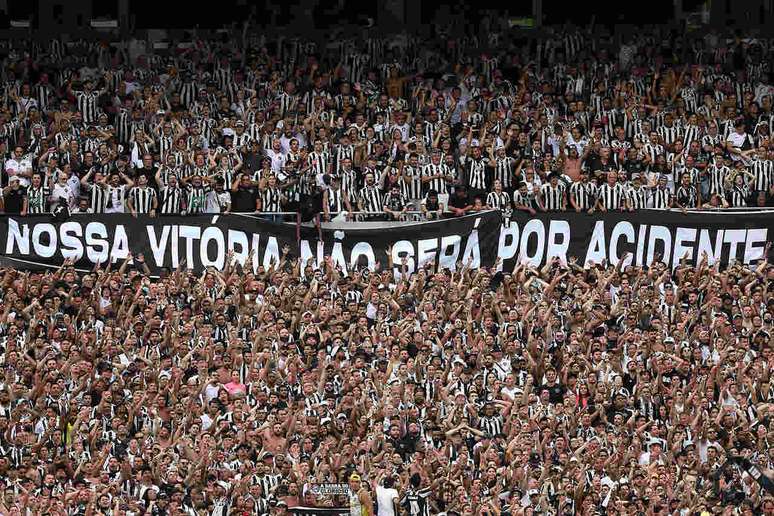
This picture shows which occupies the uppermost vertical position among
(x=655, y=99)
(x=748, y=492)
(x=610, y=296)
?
(x=655, y=99)

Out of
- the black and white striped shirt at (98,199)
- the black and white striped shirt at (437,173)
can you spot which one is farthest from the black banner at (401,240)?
the black and white striped shirt at (437,173)

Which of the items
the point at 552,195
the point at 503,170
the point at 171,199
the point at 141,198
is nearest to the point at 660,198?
the point at 552,195

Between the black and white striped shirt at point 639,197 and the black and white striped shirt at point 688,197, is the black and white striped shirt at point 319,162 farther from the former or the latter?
the black and white striped shirt at point 688,197

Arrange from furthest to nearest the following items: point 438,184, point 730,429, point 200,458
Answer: point 438,184 < point 730,429 < point 200,458

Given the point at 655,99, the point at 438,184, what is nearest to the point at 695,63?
the point at 655,99

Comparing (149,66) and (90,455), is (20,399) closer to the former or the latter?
(90,455)

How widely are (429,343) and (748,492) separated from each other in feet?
16.0

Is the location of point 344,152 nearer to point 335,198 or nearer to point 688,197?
point 335,198

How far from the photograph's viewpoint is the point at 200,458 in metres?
23.8

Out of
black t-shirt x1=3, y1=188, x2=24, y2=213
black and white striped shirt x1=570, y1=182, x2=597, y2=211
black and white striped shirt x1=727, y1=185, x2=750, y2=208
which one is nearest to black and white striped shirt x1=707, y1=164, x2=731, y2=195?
black and white striped shirt x1=727, y1=185, x2=750, y2=208

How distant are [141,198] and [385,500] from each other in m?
7.60

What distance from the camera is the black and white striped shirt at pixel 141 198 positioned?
1146 inches

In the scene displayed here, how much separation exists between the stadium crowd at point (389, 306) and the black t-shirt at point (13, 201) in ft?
0.07

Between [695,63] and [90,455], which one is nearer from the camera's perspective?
[90,455]
